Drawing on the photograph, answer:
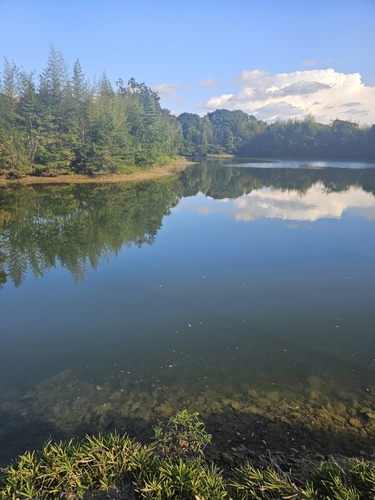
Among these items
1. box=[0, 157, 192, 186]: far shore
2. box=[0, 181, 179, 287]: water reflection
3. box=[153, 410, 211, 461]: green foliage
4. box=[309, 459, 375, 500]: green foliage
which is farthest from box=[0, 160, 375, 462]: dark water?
box=[0, 157, 192, 186]: far shore

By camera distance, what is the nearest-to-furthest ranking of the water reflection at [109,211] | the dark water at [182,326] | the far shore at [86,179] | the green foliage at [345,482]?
1. the green foliage at [345,482]
2. the dark water at [182,326]
3. the water reflection at [109,211]
4. the far shore at [86,179]

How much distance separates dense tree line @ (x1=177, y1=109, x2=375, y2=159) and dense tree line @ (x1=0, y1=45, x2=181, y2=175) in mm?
49181

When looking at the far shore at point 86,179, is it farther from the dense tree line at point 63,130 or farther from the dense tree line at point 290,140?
the dense tree line at point 290,140

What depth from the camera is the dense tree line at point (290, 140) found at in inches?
3140

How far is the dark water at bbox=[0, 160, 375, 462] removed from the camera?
509cm

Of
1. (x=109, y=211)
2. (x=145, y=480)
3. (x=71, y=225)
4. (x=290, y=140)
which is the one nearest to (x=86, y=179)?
(x=109, y=211)

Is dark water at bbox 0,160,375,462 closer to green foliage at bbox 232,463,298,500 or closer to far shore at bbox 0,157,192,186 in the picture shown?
green foliage at bbox 232,463,298,500

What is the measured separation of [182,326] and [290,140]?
314 ft

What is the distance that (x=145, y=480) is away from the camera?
3.01m

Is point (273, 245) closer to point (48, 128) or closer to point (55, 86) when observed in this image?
point (48, 128)

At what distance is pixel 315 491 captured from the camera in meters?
2.81

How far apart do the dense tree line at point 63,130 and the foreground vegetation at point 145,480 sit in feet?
105

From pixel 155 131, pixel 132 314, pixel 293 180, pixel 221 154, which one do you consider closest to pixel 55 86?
pixel 155 131

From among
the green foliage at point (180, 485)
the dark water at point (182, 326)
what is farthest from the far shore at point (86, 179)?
the green foliage at point (180, 485)
